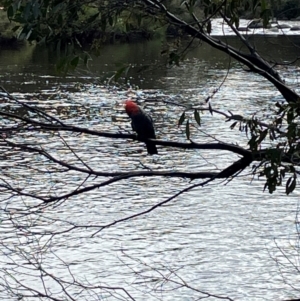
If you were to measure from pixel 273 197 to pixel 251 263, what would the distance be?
10.8 ft

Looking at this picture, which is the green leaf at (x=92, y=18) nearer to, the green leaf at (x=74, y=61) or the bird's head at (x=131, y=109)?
the green leaf at (x=74, y=61)

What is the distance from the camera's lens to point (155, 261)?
441 inches

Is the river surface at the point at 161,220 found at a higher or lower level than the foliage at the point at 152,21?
lower

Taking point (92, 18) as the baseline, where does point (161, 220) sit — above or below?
below

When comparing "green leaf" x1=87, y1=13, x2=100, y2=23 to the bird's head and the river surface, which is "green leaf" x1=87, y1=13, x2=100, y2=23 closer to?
the river surface

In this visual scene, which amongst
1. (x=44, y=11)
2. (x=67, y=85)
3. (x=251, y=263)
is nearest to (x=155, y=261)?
(x=251, y=263)

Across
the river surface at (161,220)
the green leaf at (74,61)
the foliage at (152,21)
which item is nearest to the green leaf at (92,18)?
the foliage at (152,21)

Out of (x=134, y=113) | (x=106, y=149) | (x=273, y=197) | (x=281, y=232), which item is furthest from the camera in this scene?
(x=106, y=149)

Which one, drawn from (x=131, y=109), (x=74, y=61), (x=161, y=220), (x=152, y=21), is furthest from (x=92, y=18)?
(x=161, y=220)

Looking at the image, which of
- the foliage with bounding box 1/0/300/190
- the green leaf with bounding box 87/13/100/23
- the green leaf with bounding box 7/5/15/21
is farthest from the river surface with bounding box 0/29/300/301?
the green leaf with bounding box 7/5/15/21

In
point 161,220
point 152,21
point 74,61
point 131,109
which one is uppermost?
point 152,21

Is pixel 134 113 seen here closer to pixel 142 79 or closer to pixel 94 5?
pixel 94 5

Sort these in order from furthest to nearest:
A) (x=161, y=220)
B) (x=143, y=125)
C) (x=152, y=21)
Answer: (x=161, y=220) < (x=143, y=125) < (x=152, y=21)

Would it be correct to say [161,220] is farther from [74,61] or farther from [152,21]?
[74,61]
